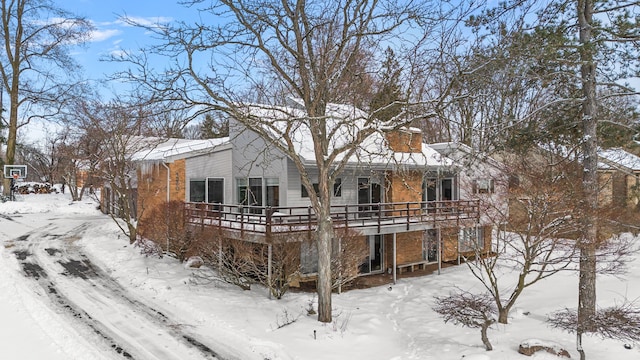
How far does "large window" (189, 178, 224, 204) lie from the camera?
60.7 ft

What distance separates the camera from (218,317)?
10.8m

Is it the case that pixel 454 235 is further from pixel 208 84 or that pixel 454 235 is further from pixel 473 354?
pixel 208 84

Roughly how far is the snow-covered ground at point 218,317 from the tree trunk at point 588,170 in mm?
1158

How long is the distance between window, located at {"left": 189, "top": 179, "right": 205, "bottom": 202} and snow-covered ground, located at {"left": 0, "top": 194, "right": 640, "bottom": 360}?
11.2ft

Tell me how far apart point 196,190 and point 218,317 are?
9.04 m

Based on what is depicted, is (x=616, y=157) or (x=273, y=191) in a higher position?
(x=616, y=157)

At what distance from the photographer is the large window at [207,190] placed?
18500 millimetres

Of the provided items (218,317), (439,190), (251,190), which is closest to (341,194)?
(251,190)

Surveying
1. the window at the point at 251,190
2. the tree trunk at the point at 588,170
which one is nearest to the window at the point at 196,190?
the window at the point at 251,190

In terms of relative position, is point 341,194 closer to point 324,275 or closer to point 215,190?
point 215,190

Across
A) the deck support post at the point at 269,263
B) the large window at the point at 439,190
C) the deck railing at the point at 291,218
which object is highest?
the large window at the point at 439,190

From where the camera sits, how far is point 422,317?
41.0 feet

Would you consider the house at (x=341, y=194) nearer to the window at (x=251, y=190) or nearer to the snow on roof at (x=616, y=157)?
the window at (x=251, y=190)

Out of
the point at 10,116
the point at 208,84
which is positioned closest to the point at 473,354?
the point at 208,84
